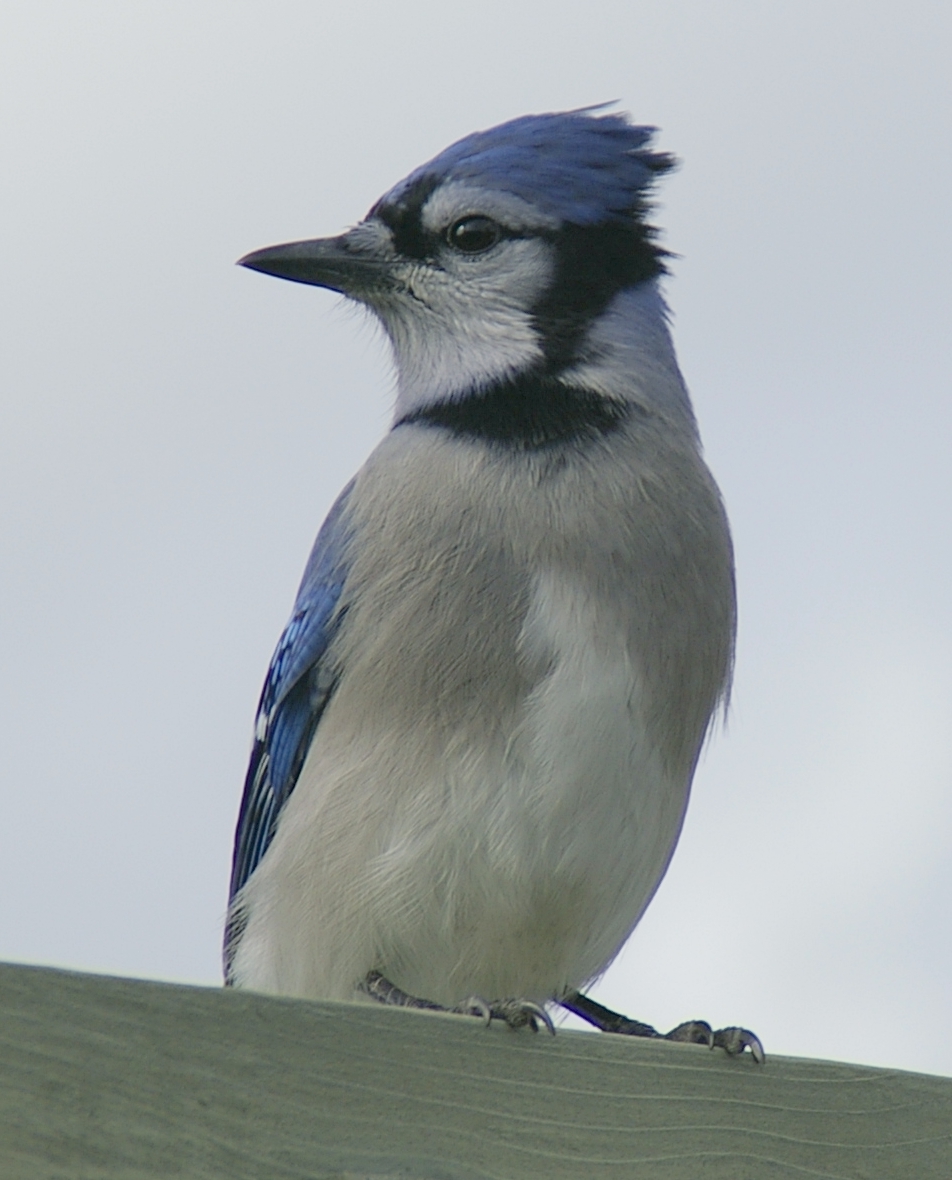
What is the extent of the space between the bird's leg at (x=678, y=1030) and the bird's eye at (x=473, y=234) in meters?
1.09

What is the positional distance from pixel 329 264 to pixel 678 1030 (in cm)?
130

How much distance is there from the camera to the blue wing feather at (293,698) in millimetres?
2455

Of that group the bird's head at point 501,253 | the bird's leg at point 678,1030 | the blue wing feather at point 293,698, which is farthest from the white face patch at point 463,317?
the bird's leg at point 678,1030

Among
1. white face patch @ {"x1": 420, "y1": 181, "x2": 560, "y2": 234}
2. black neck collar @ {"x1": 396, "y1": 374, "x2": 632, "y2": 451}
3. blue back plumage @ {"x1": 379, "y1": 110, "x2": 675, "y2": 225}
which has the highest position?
blue back plumage @ {"x1": 379, "y1": 110, "x2": 675, "y2": 225}

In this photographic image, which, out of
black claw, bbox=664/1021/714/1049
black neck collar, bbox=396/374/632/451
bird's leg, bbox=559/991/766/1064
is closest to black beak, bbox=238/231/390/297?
black neck collar, bbox=396/374/632/451

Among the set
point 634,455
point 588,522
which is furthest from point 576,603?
point 634,455

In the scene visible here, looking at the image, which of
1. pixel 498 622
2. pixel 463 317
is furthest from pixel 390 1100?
pixel 463 317

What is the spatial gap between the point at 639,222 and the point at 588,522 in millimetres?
626

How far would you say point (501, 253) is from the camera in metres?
2.61

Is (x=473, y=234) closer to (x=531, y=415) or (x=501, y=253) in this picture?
(x=501, y=253)

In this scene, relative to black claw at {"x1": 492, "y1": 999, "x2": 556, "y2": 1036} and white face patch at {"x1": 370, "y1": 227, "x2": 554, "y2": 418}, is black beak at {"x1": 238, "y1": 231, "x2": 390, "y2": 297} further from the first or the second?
black claw at {"x1": 492, "y1": 999, "x2": 556, "y2": 1036}

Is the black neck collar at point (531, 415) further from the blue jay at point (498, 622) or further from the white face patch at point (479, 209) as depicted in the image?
the white face patch at point (479, 209)

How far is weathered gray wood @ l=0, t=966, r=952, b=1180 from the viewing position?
4.15 ft

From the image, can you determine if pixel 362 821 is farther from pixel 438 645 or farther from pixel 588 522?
pixel 588 522
